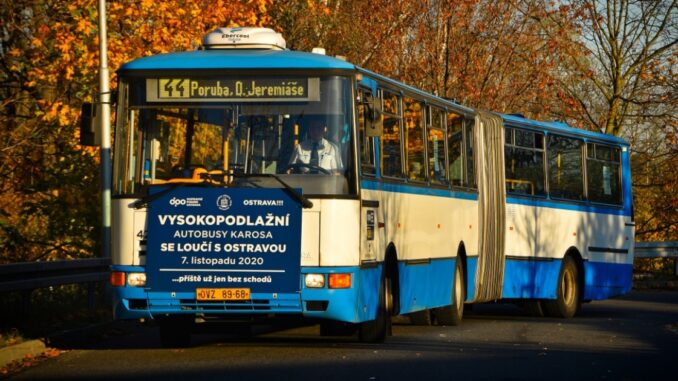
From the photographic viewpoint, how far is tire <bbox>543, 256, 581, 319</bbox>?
2453 cm

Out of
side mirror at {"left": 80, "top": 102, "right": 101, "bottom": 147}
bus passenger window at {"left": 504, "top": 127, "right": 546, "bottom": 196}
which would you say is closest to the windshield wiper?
side mirror at {"left": 80, "top": 102, "right": 101, "bottom": 147}

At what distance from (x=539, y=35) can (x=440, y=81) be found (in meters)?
4.86

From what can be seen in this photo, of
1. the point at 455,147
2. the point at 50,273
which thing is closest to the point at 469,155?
the point at 455,147

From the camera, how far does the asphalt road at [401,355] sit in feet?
43.4

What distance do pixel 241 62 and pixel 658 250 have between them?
77.9ft

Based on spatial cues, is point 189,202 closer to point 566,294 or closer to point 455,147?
point 455,147

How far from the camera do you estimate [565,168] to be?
996 inches

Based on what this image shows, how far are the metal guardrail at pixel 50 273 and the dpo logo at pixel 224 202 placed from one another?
2770mm

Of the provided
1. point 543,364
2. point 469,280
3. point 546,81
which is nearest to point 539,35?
point 546,81

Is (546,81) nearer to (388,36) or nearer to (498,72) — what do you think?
(498,72)

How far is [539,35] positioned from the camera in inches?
1695

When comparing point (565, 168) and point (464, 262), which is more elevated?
point (565, 168)

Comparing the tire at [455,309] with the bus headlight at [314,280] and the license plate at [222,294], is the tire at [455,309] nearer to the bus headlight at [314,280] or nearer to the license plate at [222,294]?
the bus headlight at [314,280]

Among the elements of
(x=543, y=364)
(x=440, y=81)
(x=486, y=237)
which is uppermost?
(x=440, y=81)
